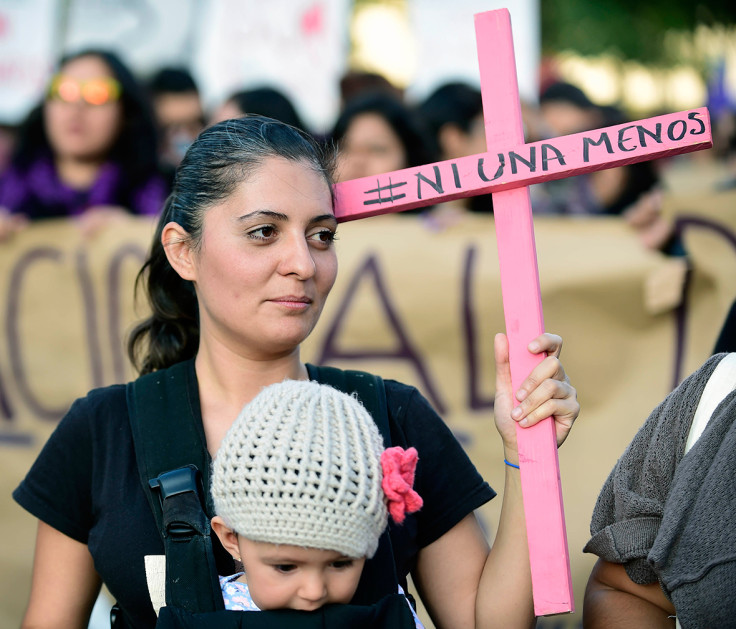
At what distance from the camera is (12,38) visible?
20.3 ft

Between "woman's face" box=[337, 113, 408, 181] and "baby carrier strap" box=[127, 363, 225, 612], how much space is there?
2196mm

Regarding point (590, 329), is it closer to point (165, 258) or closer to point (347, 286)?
point (347, 286)

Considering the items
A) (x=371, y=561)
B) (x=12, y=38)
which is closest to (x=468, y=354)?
(x=371, y=561)

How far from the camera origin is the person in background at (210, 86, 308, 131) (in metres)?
4.15

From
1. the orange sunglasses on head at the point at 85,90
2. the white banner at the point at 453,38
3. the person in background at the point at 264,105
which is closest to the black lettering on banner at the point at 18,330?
the orange sunglasses on head at the point at 85,90

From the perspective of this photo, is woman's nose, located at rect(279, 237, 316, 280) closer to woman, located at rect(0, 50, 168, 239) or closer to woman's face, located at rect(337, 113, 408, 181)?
woman's face, located at rect(337, 113, 408, 181)

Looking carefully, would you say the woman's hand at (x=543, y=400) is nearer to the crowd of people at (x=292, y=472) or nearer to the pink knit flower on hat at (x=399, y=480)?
the crowd of people at (x=292, y=472)

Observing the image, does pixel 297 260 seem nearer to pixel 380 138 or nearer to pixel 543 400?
pixel 543 400

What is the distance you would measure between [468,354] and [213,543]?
1.95m

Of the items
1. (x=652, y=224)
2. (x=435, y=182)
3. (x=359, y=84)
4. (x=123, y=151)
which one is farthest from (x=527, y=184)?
(x=359, y=84)

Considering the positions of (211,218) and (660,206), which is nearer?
(211,218)

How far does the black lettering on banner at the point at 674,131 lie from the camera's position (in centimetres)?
174

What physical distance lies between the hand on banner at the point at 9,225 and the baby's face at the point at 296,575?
2.65m

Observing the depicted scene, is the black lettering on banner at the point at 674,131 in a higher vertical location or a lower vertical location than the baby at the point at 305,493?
higher
